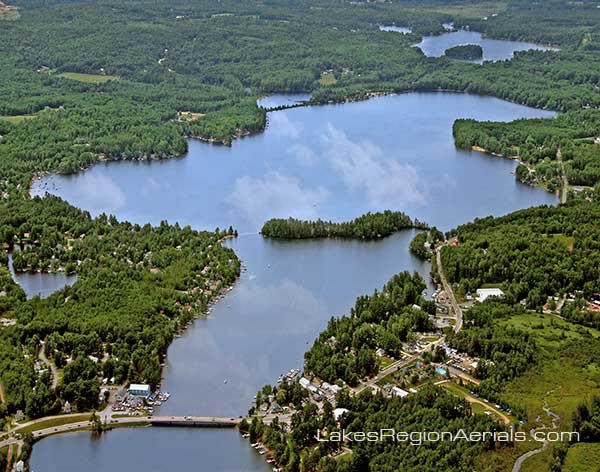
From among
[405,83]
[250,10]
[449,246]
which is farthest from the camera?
[250,10]

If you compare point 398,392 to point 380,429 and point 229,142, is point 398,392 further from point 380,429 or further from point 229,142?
point 229,142

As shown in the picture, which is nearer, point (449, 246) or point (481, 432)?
point (481, 432)

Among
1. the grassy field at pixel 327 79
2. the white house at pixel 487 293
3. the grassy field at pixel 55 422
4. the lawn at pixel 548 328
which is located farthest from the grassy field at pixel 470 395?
the grassy field at pixel 327 79

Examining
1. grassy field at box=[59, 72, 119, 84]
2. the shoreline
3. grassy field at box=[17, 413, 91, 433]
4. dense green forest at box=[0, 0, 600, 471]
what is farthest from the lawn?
grassy field at box=[59, 72, 119, 84]

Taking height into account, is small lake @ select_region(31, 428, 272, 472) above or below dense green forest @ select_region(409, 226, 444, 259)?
below

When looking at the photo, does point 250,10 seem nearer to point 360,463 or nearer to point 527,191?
point 527,191

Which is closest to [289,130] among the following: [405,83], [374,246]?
[405,83]

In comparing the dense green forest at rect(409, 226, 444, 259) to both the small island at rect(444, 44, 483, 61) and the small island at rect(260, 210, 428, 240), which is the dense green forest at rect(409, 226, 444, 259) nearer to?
the small island at rect(260, 210, 428, 240)
